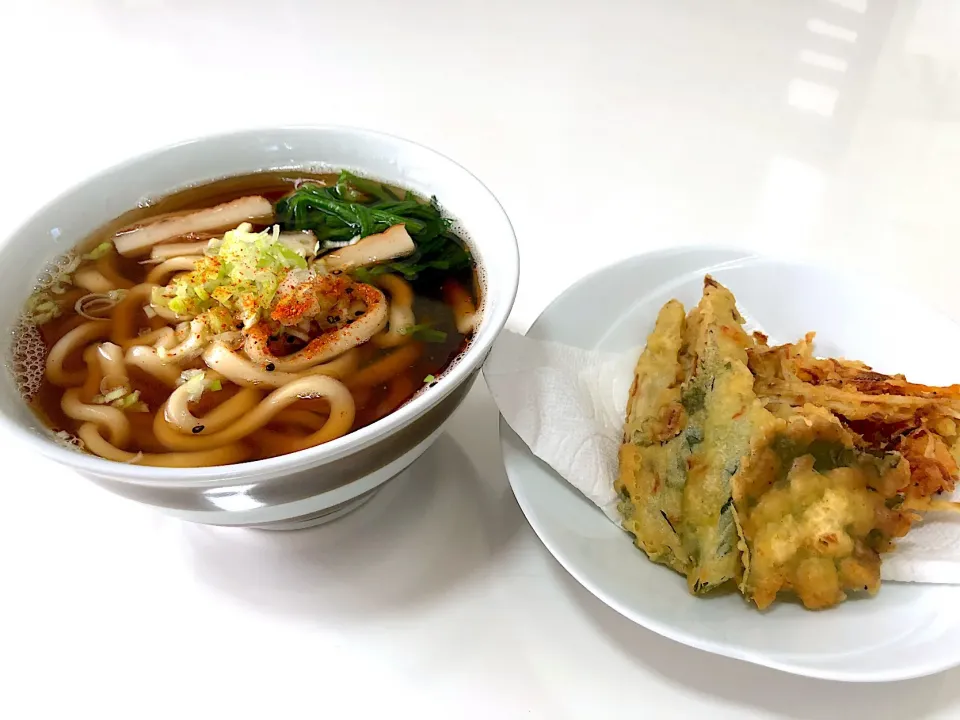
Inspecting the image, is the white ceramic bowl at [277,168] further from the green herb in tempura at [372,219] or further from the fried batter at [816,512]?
the fried batter at [816,512]

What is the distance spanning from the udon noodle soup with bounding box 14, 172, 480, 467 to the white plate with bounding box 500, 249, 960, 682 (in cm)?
19

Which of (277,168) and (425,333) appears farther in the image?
(277,168)

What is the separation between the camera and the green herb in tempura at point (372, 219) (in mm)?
1164

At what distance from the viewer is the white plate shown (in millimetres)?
820

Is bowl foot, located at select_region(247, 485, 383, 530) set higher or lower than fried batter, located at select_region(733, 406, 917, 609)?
lower

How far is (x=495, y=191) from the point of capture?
1.73m

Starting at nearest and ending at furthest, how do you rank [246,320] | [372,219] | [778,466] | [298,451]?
[298,451] < [778,466] < [246,320] < [372,219]

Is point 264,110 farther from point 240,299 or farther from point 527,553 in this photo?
point 527,553

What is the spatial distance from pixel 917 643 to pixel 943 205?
1197 mm

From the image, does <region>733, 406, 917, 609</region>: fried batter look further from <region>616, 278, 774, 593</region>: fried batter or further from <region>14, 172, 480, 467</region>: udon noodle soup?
<region>14, 172, 480, 467</region>: udon noodle soup

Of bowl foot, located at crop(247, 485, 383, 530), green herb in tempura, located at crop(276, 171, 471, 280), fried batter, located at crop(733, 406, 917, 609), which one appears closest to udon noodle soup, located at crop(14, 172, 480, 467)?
green herb in tempura, located at crop(276, 171, 471, 280)

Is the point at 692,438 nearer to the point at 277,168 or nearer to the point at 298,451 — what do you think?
the point at 298,451

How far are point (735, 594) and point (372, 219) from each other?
754mm

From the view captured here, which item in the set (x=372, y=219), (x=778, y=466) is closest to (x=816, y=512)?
(x=778, y=466)
